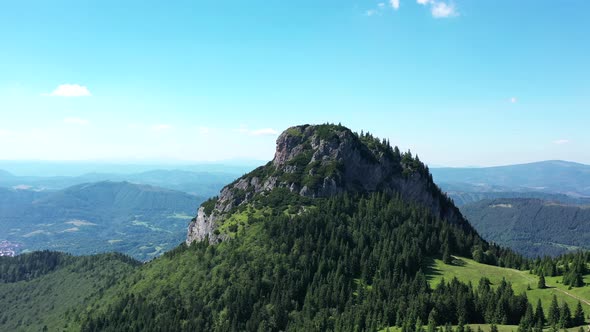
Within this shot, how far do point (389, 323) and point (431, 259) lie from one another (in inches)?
2139

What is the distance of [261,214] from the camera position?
19538 cm

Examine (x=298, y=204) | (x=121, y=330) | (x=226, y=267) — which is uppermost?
(x=298, y=204)

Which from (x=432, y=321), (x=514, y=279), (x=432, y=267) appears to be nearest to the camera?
(x=432, y=321)

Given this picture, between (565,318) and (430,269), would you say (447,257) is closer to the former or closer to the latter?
(430,269)

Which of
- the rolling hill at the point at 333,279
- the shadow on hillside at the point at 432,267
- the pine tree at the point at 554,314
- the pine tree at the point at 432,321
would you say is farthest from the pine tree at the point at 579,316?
the shadow on hillside at the point at 432,267

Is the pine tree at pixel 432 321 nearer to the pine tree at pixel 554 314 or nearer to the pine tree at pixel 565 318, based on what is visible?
the pine tree at pixel 554 314

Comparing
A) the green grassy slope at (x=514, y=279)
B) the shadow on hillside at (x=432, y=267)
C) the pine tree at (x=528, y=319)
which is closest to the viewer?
the pine tree at (x=528, y=319)

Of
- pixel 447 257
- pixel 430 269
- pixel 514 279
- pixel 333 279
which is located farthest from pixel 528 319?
pixel 333 279

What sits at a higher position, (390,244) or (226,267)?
(390,244)

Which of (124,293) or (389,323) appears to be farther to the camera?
(124,293)

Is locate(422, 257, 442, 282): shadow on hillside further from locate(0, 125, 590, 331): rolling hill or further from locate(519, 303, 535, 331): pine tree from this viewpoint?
locate(519, 303, 535, 331): pine tree

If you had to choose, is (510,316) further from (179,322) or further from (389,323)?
(179,322)

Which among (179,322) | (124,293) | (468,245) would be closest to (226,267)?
(179,322)

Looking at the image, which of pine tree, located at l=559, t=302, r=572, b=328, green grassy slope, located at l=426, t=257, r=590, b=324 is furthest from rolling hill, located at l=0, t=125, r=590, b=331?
green grassy slope, located at l=426, t=257, r=590, b=324
